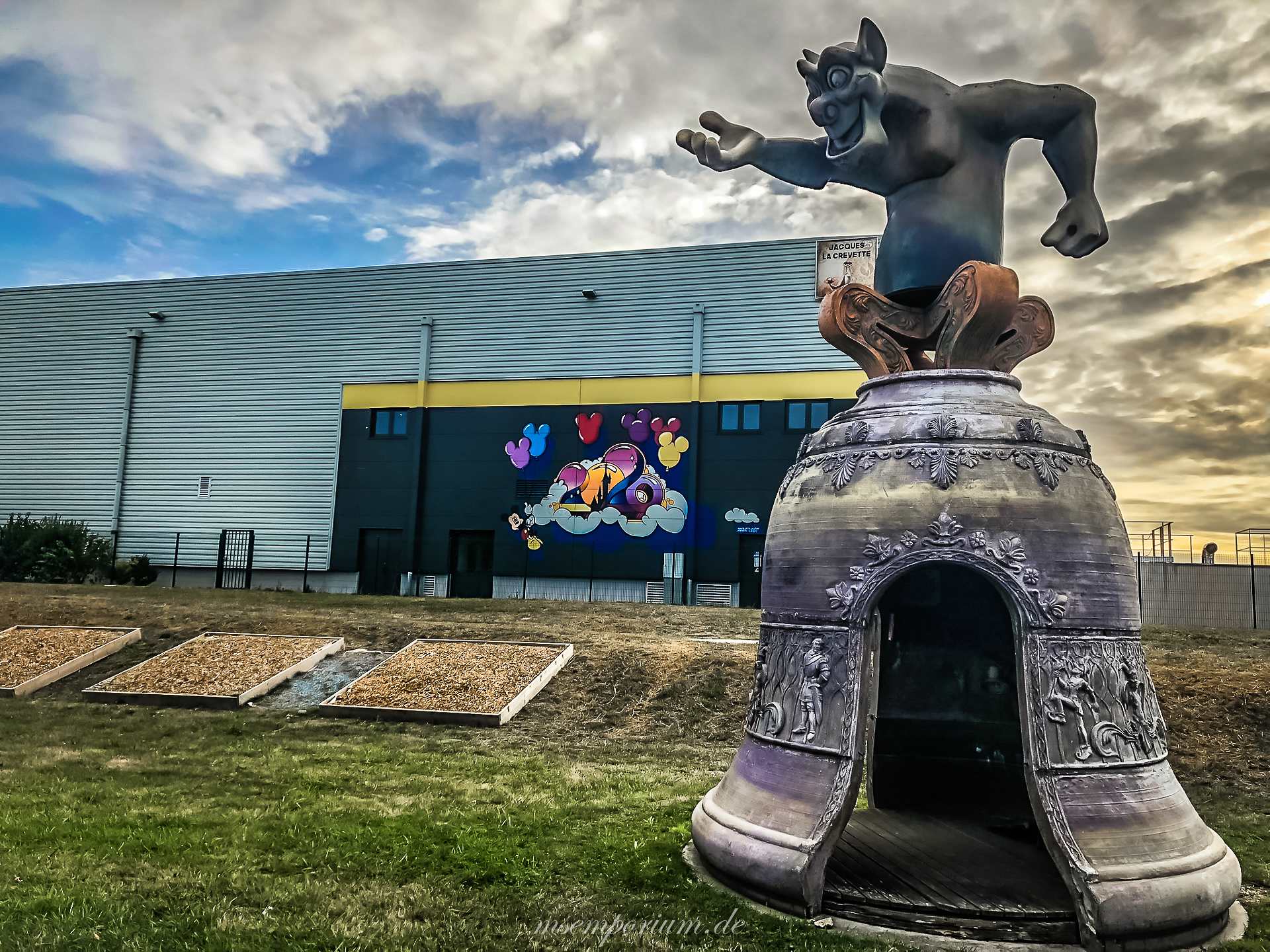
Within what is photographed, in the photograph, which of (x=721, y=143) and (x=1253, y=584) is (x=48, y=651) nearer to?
(x=721, y=143)

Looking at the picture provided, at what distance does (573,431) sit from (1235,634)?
16783mm

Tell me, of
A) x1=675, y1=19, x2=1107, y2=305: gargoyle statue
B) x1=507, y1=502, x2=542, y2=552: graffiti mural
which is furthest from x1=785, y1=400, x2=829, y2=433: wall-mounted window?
x1=675, y1=19, x2=1107, y2=305: gargoyle statue

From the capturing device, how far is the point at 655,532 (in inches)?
1029

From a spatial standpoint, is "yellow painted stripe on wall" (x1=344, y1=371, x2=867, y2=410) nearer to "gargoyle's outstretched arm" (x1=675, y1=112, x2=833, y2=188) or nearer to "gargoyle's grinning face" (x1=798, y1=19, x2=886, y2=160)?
"gargoyle's outstretched arm" (x1=675, y1=112, x2=833, y2=188)

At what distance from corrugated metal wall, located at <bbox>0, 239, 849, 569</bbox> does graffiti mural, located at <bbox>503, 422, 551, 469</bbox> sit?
165 centimetres

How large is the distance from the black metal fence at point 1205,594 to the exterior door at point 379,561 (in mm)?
19849

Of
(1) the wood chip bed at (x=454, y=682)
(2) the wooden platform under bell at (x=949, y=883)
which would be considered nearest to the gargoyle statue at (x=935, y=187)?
(2) the wooden platform under bell at (x=949, y=883)

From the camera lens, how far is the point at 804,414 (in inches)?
1008

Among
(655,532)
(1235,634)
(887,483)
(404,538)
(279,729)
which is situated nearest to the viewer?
(887,483)

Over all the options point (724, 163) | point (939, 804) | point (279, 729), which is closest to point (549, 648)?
point (279, 729)

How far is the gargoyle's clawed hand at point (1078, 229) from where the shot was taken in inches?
214

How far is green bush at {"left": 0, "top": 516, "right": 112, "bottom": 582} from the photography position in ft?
89.1

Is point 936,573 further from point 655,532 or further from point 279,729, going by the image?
point 655,532

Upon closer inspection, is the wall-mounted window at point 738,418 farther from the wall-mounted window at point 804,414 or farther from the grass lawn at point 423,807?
the grass lawn at point 423,807
